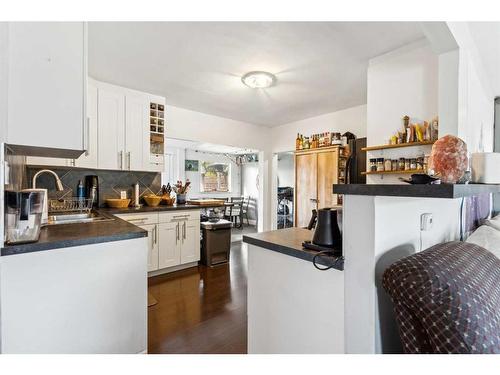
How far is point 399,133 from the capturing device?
2.36 metres

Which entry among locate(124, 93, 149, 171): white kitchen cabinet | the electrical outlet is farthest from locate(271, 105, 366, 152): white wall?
the electrical outlet

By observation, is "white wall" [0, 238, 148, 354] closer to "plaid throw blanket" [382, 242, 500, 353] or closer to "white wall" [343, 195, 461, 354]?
"white wall" [343, 195, 461, 354]

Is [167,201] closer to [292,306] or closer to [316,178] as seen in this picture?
[316,178]

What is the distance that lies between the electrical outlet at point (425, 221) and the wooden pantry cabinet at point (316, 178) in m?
2.59

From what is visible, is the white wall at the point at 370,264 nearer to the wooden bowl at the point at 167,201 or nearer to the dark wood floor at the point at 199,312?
the dark wood floor at the point at 199,312

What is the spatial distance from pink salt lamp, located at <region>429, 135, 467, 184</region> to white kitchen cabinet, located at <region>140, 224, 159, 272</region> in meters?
3.01

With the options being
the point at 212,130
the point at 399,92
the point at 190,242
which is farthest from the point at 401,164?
the point at 212,130

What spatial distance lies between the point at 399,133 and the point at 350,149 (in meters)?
1.57

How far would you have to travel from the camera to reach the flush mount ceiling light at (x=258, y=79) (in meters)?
2.86

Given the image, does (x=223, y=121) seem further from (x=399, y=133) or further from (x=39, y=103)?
(x=39, y=103)

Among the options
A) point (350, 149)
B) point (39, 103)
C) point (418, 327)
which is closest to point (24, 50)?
point (39, 103)

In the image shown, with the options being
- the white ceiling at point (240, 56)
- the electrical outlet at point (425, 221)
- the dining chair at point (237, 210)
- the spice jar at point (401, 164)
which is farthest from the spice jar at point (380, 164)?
the dining chair at point (237, 210)

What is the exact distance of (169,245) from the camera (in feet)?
11.1

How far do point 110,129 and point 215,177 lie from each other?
513 cm
